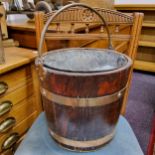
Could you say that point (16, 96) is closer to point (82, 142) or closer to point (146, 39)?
point (82, 142)

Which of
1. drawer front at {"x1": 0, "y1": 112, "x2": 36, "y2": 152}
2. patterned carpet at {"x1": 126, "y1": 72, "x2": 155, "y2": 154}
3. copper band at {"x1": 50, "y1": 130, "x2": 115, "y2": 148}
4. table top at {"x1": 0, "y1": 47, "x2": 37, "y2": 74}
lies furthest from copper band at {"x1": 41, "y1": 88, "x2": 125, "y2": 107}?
patterned carpet at {"x1": 126, "y1": 72, "x2": 155, "y2": 154}

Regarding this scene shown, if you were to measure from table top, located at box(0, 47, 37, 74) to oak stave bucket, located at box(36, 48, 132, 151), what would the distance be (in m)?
0.18

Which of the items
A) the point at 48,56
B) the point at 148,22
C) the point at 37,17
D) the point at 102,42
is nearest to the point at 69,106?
the point at 48,56

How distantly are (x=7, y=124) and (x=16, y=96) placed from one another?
0.12 metres

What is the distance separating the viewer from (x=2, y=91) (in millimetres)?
780

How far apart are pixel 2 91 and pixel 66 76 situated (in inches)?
14.8

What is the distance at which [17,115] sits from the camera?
2.95 ft

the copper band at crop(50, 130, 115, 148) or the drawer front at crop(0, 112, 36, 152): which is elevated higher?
the copper band at crop(50, 130, 115, 148)

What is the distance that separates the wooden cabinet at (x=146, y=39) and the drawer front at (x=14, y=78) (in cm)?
182

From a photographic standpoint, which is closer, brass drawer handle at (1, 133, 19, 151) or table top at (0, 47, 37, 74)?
table top at (0, 47, 37, 74)

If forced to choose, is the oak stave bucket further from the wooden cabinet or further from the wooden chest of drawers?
the wooden cabinet

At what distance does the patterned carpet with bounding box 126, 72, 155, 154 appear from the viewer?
1470 millimetres

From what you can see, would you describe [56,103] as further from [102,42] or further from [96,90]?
[102,42]

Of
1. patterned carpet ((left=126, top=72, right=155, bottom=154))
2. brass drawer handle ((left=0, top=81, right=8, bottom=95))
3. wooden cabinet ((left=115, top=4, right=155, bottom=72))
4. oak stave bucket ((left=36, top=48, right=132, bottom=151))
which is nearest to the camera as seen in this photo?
oak stave bucket ((left=36, top=48, right=132, bottom=151))
